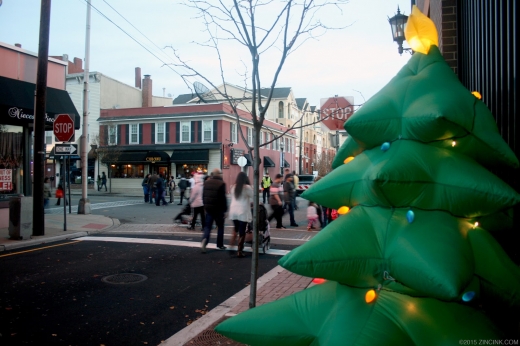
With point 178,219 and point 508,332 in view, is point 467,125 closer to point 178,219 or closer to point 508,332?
point 508,332

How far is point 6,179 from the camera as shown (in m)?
12.0

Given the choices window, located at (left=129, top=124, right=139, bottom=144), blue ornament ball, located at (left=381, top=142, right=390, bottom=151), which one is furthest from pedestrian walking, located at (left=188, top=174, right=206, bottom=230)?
window, located at (left=129, top=124, right=139, bottom=144)

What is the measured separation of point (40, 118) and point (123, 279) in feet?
19.8

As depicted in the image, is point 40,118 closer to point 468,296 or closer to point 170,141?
point 468,296

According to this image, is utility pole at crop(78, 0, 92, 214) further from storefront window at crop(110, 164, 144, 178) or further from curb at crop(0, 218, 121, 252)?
storefront window at crop(110, 164, 144, 178)

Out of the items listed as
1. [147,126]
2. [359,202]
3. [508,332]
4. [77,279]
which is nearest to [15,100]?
[77,279]

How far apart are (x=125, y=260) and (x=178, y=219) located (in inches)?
205

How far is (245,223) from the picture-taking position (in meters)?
8.84

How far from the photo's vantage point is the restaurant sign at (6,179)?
1185 cm

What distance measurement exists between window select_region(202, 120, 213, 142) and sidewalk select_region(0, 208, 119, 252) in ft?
74.0

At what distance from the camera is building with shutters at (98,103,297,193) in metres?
37.8

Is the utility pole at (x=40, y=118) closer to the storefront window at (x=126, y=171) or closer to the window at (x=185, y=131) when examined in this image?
the window at (x=185, y=131)

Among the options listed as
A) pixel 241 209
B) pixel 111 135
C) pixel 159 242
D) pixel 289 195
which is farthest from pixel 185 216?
pixel 111 135

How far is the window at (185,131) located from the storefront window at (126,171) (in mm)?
4826
